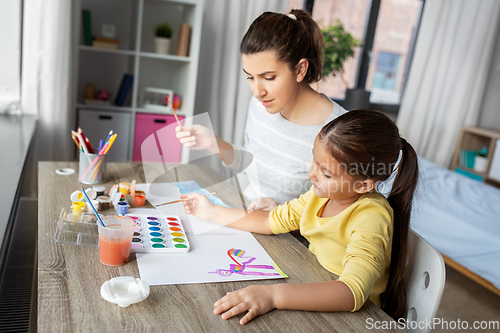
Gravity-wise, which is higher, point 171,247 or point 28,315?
point 171,247

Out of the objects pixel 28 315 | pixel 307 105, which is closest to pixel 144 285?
pixel 28 315

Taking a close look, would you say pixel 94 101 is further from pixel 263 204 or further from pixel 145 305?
pixel 145 305

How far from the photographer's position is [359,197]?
0.94 meters

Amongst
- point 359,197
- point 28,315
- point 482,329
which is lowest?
point 482,329

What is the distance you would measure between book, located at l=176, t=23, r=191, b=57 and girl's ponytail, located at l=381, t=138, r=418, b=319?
1.86m

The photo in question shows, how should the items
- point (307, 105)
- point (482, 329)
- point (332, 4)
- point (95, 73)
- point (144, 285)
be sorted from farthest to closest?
point (332, 4) < point (95, 73) < point (482, 329) < point (307, 105) < point (144, 285)

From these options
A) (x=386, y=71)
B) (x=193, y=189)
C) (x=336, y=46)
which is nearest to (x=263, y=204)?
(x=193, y=189)

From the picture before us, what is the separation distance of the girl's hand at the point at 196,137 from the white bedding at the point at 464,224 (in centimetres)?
92

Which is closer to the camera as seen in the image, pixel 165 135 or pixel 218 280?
pixel 218 280

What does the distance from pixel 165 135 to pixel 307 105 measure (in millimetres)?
461

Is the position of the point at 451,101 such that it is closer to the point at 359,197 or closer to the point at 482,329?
the point at 482,329

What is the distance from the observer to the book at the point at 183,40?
2449 millimetres

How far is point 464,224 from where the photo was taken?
202 centimetres

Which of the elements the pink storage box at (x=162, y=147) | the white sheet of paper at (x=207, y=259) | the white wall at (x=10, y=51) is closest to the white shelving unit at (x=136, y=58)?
the white wall at (x=10, y=51)
